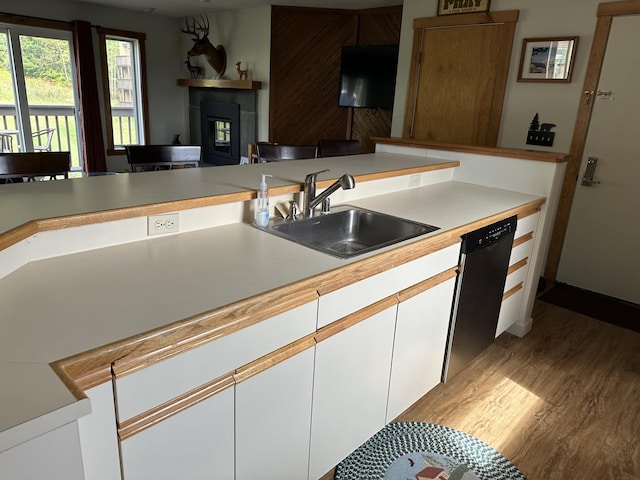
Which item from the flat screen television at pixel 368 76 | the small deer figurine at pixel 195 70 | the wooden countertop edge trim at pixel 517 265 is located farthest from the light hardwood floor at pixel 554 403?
the small deer figurine at pixel 195 70

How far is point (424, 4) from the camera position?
13.4 ft

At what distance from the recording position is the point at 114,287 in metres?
1.18

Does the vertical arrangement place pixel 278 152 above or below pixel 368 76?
below

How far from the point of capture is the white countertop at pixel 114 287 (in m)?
0.76

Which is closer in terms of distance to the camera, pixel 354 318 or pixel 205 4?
pixel 354 318

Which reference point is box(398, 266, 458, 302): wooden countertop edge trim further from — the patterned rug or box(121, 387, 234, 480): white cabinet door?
box(121, 387, 234, 480): white cabinet door

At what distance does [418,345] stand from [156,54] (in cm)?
652

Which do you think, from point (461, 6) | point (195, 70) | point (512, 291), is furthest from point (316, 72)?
point (512, 291)

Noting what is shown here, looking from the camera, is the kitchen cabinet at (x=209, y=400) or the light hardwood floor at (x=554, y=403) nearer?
the kitchen cabinet at (x=209, y=400)

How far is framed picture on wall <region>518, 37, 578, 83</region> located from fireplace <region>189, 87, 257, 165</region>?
11.2ft

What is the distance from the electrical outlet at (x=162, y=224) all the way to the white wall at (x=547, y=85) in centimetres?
308

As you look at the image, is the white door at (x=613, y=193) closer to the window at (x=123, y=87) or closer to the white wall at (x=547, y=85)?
the white wall at (x=547, y=85)

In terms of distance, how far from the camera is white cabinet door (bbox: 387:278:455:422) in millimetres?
1795

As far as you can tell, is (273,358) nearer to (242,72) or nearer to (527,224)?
(527,224)
